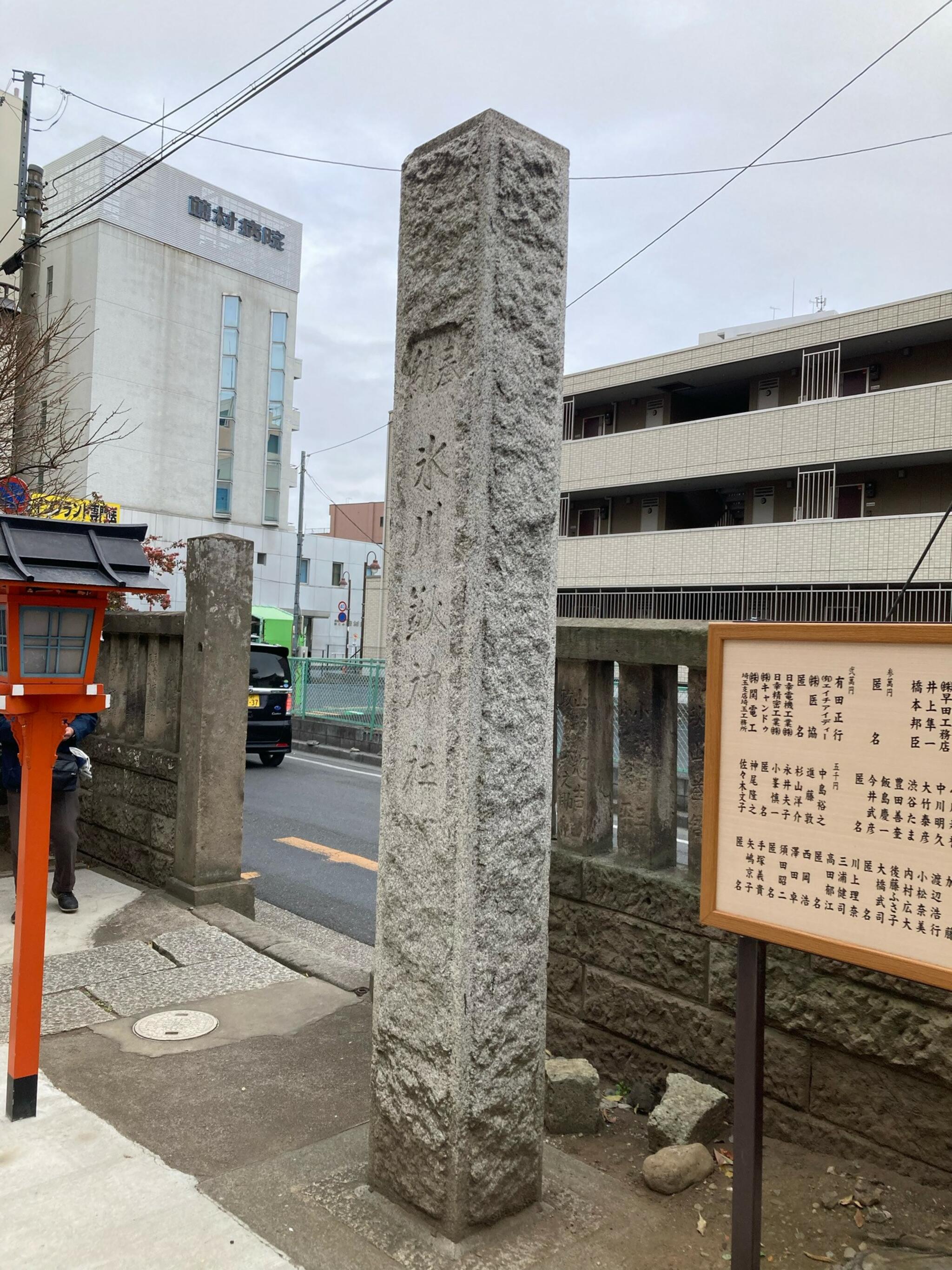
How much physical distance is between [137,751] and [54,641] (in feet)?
12.2

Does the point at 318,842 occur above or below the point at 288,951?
below

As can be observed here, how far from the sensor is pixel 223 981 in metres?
5.07

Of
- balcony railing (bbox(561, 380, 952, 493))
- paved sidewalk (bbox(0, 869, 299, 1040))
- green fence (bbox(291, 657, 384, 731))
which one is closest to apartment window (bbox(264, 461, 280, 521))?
balcony railing (bbox(561, 380, 952, 493))

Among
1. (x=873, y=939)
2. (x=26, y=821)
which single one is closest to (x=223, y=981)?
(x=26, y=821)

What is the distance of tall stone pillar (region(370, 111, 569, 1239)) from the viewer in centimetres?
274

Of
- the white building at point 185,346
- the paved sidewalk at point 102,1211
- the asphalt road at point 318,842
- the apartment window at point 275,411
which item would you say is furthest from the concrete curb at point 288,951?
the apartment window at point 275,411

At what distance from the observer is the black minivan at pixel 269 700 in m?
15.4

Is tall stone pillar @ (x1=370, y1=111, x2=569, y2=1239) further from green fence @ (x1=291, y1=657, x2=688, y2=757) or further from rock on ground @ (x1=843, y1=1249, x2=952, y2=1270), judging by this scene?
green fence @ (x1=291, y1=657, x2=688, y2=757)

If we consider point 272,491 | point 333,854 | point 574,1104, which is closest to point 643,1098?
point 574,1104

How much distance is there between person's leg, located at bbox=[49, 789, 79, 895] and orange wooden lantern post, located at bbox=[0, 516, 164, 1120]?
2.86 m

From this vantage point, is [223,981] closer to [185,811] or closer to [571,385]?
[185,811]

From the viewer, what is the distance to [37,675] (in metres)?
3.48

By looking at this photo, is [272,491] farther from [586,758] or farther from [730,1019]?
[730,1019]

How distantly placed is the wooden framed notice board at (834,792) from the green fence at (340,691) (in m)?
16.7
